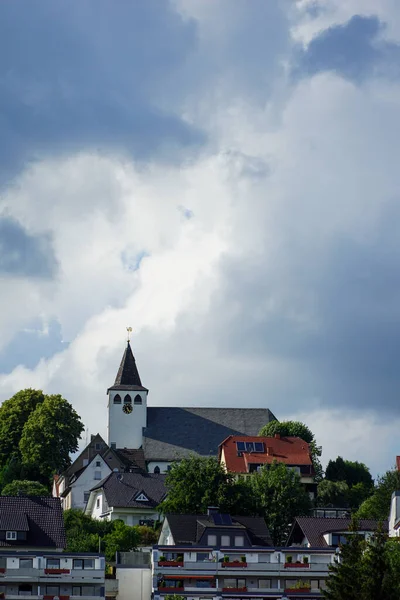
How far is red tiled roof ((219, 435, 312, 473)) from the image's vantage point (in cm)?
15412

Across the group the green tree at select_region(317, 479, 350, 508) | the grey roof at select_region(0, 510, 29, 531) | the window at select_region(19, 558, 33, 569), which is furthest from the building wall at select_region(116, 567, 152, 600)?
the green tree at select_region(317, 479, 350, 508)

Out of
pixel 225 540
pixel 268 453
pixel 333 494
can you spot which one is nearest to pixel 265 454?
pixel 268 453

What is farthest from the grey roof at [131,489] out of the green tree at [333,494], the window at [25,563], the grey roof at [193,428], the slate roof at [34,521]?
the window at [25,563]

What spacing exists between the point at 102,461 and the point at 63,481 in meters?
4.69

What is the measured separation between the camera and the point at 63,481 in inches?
5925

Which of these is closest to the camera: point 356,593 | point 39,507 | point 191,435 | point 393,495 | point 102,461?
point 356,593

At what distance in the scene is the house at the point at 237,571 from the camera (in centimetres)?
9881

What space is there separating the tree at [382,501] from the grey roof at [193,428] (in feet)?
141

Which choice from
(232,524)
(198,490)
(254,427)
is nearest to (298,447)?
(254,427)

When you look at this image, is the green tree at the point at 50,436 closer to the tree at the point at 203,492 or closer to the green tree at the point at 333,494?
the green tree at the point at 333,494

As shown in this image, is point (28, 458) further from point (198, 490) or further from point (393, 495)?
point (393, 495)

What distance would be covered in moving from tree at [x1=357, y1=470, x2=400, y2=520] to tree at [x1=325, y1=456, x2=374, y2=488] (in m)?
26.8

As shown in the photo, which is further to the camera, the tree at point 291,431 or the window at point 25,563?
the tree at point 291,431

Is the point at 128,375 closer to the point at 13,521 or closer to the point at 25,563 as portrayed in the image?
the point at 13,521
